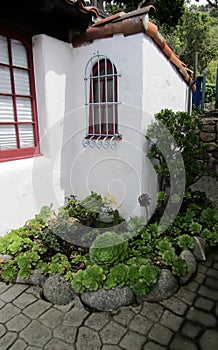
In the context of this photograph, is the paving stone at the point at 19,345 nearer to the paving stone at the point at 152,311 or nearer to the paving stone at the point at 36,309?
the paving stone at the point at 36,309

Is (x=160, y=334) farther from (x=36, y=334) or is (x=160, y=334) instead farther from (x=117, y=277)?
(x=36, y=334)

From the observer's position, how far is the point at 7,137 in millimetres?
3916

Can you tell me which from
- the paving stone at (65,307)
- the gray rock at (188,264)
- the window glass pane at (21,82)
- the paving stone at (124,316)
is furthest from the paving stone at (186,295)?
the window glass pane at (21,82)

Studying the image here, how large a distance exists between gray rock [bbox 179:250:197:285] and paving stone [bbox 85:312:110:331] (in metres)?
1.08

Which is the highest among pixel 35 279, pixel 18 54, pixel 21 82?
pixel 18 54

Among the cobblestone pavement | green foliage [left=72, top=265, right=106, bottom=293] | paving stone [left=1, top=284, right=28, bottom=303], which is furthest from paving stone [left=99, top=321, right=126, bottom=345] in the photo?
paving stone [left=1, top=284, right=28, bottom=303]

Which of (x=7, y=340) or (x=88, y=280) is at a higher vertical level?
(x=88, y=280)

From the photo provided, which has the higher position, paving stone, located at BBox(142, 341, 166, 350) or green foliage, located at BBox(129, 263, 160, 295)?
green foliage, located at BBox(129, 263, 160, 295)

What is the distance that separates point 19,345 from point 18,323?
0.28 meters

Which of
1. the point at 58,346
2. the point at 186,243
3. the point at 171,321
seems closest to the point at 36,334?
the point at 58,346

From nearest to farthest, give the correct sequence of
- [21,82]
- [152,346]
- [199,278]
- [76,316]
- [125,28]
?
[152,346]
[76,316]
[199,278]
[125,28]
[21,82]

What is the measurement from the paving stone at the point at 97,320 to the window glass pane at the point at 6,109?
9.90 feet

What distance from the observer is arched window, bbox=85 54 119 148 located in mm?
4168

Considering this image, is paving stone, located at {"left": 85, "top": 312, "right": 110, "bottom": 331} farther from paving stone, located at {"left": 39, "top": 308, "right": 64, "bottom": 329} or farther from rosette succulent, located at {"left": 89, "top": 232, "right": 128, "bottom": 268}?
rosette succulent, located at {"left": 89, "top": 232, "right": 128, "bottom": 268}
